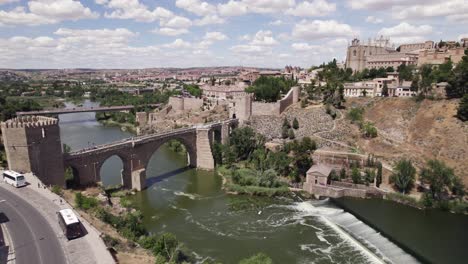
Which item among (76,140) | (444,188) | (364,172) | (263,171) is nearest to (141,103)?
(76,140)

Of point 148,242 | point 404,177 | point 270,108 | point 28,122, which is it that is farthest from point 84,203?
point 270,108

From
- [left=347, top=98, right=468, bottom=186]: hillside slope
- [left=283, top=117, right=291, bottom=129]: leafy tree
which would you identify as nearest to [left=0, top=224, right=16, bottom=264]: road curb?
[left=347, top=98, right=468, bottom=186]: hillside slope

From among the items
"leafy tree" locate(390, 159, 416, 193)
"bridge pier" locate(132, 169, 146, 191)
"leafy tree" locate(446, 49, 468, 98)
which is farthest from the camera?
"leafy tree" locate(446, 49, 468, 98)

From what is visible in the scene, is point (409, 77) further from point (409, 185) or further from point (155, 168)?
point (155, 168)

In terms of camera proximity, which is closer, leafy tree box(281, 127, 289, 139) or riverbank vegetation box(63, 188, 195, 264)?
riverbank vegetation box(63, 188, 195, 264)

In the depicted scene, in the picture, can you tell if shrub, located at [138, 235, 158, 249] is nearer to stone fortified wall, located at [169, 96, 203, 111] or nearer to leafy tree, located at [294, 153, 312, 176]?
leafy tree, located at [294, 153, 312, 176]

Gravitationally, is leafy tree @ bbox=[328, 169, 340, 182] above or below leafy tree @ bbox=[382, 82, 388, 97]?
below
